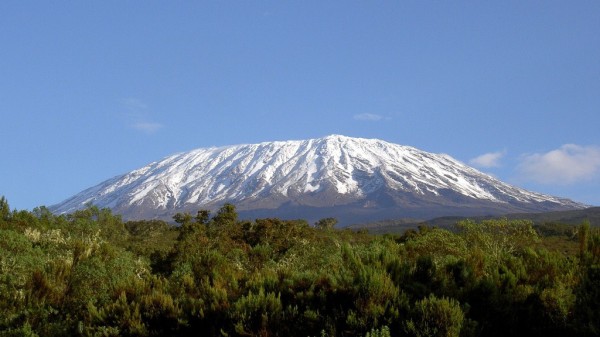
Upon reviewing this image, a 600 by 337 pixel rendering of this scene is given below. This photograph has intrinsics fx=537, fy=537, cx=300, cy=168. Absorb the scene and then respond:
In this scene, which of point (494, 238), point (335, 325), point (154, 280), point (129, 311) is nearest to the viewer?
point (335, 325)

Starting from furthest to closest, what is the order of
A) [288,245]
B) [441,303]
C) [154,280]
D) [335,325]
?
[288,245] < [154,280] < [335,325] < [441,303]

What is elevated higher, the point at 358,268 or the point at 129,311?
the point at 358,268

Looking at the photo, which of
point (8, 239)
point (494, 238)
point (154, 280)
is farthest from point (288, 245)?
point (154, 280)

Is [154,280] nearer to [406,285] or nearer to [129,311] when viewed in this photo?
[129,311]

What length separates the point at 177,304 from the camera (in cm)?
1070

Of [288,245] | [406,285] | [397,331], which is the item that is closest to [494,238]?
[288,245]

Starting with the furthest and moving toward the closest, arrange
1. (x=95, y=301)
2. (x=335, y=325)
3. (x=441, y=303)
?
(x=95, y=301) → (x=335, y=325) → (x=441, y=303)

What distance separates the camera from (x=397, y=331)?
9023 mm

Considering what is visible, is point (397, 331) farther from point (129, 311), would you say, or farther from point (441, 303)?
point (129, 311)

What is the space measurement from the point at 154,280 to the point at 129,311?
2469mm

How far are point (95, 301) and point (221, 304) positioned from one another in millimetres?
2856

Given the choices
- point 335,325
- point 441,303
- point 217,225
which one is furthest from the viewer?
point 217,225

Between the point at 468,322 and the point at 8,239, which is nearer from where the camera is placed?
the point at 468,322

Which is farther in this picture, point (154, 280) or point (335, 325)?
point (154, 280)
